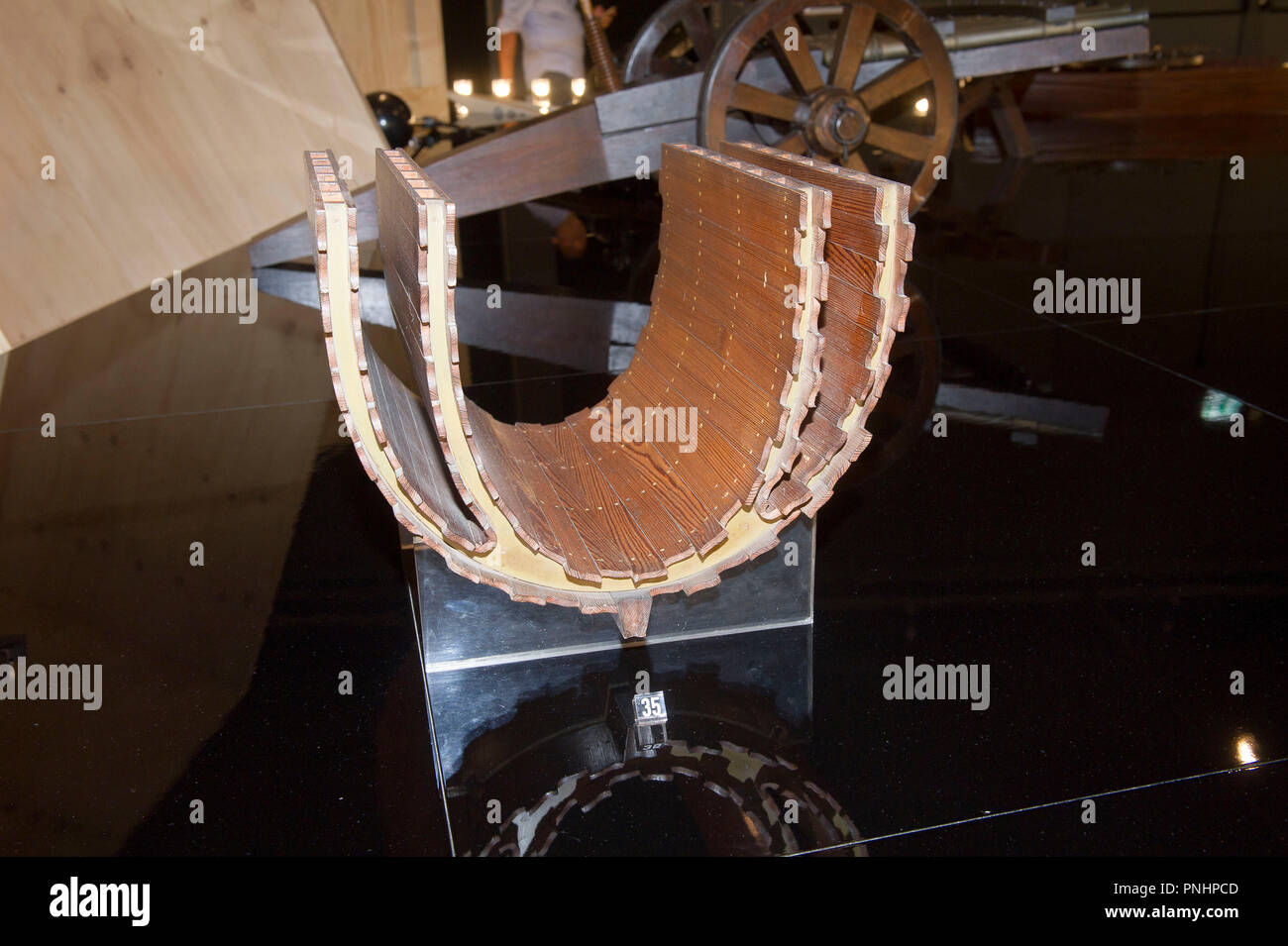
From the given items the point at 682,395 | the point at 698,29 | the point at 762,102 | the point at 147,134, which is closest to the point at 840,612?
the point at 682,395

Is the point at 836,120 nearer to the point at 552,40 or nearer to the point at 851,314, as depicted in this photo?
the point at 851,314

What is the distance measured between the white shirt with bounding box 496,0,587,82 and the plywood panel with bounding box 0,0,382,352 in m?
1.56

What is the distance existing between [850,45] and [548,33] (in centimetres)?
269

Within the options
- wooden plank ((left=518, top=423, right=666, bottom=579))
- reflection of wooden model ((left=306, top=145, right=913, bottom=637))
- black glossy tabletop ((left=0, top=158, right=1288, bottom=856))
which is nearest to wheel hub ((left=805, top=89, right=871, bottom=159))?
black glossy tabletop ((left=0, top=158, right=1288, bottom=856))

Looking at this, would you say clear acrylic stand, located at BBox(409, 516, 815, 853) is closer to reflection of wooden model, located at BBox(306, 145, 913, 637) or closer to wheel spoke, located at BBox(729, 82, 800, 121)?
reflection of wooden model, located at BBox(306, 145, 913, 637)

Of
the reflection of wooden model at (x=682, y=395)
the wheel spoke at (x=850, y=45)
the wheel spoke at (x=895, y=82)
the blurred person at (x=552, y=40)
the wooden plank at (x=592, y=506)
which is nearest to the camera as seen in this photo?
the reflection of wooden model at (x=682, y=395)

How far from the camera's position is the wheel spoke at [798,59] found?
2875mm

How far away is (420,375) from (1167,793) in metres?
0.82

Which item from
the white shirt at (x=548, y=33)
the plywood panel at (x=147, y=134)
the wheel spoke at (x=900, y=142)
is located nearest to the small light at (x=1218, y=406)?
the wheel spoke at (x=900, y=142)

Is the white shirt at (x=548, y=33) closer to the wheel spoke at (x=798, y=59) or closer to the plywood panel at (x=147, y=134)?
the plywood panel at (x=147, y=134)

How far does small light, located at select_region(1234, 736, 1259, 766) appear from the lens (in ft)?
3.74

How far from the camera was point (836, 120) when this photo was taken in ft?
9.78

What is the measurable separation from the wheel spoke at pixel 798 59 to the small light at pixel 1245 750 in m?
2.17

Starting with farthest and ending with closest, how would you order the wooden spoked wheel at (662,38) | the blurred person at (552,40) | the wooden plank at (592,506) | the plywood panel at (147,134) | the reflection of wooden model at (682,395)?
1. the blurred person at (552,40)
2. the wooden spoked wheel at (662,38)
3. the plywood panel at (147,134)
4. the wooden plank at (592,506)
5. the reflection of wooden model at (682,395)
